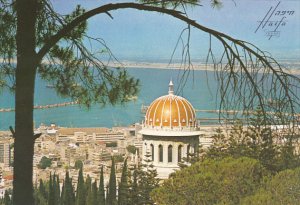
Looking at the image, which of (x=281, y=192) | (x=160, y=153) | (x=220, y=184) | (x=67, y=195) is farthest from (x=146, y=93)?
(x=281, y=192)

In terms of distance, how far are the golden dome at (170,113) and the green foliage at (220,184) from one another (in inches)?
397

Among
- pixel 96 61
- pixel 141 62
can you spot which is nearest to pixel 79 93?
pixel 96 61

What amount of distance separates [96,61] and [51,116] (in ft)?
55.4

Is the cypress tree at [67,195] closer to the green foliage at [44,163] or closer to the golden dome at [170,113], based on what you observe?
the golden dome at [170,113]

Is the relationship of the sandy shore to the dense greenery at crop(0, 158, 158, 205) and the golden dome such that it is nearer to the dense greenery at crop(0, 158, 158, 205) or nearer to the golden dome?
the dense greenery at crop(0, 158, 158, 205)

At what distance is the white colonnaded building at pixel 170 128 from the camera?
16.8 m

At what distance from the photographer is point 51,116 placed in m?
18.8

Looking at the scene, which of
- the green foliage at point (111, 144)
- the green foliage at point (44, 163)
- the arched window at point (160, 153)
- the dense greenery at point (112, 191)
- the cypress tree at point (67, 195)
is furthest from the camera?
the green foliage at point (111, 144)

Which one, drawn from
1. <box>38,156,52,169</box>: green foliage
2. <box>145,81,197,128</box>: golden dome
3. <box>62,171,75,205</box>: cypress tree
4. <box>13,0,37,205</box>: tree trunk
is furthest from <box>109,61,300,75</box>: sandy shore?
<box>38,156,52,169</box>: green foliage

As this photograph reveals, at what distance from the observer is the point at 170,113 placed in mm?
16797

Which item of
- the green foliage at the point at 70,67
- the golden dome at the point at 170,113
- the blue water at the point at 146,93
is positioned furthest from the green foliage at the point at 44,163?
the green foliage at the point at 70,67

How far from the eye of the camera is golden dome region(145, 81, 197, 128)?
1681 cm

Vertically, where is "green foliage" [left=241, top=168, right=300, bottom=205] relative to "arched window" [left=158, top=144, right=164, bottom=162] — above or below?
above

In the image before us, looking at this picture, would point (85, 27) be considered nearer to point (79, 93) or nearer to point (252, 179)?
point (79, 93)
